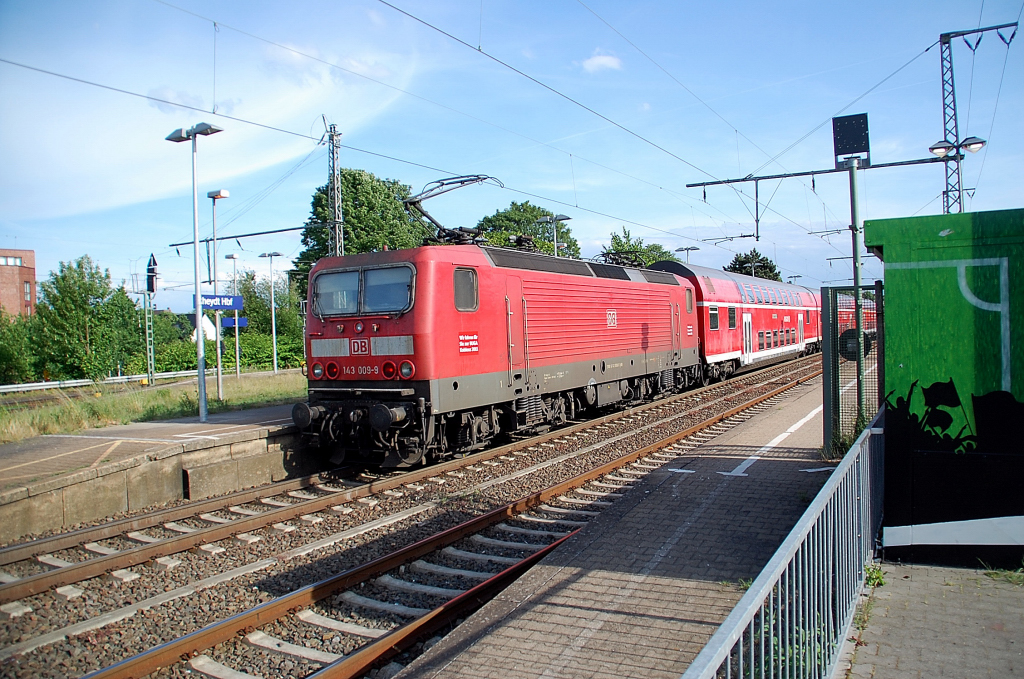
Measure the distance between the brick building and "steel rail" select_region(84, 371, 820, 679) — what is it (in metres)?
61.7

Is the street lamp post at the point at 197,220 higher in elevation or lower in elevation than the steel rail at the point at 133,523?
higher

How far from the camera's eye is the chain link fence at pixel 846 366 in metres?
8.62

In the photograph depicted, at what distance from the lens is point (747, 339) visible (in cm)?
2369

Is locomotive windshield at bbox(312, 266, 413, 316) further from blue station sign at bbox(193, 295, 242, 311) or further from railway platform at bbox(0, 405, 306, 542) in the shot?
blue station sign at bbox(193, 295, 242, 311)

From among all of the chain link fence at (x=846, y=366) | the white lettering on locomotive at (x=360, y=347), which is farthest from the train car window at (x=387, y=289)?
the chain link fence at (x=846, y=366)

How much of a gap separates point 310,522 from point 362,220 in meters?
31.5

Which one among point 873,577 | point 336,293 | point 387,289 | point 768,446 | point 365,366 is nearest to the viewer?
point 873,577

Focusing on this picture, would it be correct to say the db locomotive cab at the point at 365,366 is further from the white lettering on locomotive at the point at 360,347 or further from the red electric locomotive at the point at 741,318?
the red electric locomotive at the point at 741,318

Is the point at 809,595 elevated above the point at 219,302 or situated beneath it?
situated beneath

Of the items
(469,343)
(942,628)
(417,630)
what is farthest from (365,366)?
(942,628)

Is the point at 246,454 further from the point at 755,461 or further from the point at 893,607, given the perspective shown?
the point at 893,607

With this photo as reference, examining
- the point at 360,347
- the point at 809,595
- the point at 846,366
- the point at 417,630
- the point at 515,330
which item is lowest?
the point at 417,630

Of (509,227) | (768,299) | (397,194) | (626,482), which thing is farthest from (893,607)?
(509,227)

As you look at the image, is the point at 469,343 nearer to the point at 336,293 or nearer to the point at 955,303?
the point at 336,293
